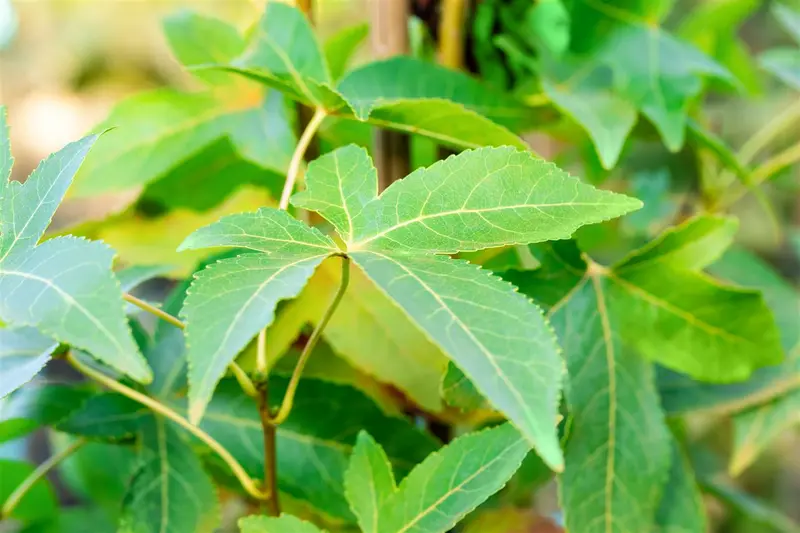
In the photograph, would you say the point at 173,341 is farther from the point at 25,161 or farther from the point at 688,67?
the point at 25,161

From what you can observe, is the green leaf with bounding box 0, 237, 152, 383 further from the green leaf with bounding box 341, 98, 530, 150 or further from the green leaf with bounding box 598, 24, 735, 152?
the green leaf with bounding box 598, 24, 735, 152

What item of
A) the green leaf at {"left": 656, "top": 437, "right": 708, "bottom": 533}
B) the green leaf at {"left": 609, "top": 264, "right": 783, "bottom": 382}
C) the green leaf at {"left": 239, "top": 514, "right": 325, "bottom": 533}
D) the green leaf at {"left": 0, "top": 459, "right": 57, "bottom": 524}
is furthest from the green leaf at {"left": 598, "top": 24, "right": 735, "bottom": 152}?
the green leaf at {"left": 0, "top": 459, "right": 57, "bottom": 524}

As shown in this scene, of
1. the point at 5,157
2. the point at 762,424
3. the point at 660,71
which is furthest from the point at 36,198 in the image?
the point at 762,424

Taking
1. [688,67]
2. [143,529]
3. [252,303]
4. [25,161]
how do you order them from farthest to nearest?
1. [25,161]
2. [688,67]
3. [143,529]
4. [252,303]

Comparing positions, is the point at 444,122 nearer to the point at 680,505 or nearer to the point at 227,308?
the point at 227,308

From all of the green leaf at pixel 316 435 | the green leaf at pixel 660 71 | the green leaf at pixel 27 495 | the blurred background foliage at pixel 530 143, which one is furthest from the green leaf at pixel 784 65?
the green leaf at pixel 27 495

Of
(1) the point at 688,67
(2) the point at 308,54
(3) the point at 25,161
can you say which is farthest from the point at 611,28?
(3) the point at 25,161
